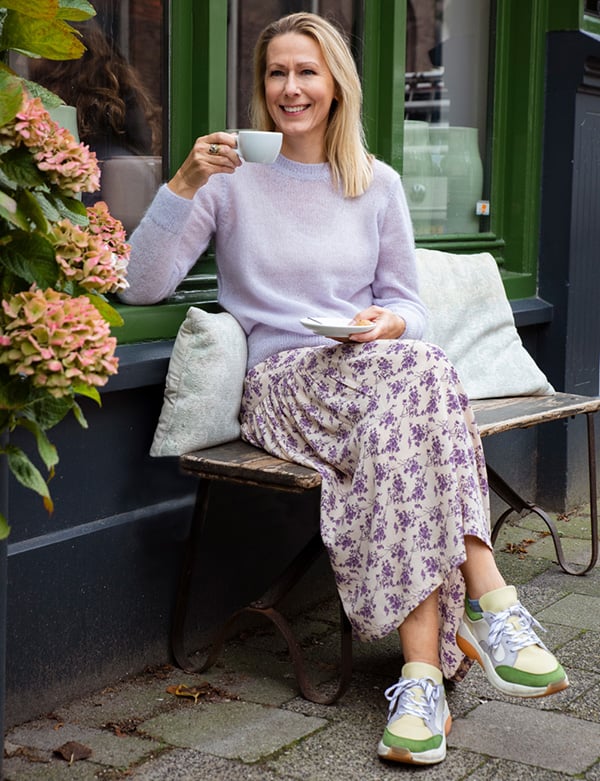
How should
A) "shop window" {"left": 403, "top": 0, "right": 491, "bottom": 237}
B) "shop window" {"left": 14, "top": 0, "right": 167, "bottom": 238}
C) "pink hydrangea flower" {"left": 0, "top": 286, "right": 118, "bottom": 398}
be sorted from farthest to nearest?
"shop window" {"left": 403, "top": 0, "right": 491, "bottom": 237} → "shop window" {"left": 14, "top": 0, "right": 167, "bottom": 238} → "pink hydrangea flower" {"left": 0, "top": 286, "right": 118, "bottom": 398}

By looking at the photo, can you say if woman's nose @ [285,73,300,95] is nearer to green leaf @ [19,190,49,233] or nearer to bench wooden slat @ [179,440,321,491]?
bench wooden slat @ [179,440,321,491]

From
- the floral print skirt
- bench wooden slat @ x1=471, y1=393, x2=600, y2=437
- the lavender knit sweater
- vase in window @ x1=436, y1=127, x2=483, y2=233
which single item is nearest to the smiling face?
the lavender knit sweater

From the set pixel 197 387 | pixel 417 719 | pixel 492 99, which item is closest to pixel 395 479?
pixel 417 719

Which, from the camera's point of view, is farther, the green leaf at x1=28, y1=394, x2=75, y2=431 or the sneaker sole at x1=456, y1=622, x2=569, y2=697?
the sneaker sole at x1=456, y1=622, x2=569, y2=697

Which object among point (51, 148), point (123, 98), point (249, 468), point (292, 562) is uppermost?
point (123, 98)

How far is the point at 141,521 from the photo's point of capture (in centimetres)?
353

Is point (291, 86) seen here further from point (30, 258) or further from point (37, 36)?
point (30, 258)

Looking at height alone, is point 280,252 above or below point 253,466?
above

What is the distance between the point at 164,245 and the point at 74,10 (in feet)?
3.75

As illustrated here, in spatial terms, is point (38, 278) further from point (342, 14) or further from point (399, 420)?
point (342, 14)

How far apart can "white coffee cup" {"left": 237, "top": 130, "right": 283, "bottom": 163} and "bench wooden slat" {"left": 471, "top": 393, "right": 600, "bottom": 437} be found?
1.11 meters

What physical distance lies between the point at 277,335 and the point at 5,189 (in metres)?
1.40

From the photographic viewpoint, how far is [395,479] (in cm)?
312

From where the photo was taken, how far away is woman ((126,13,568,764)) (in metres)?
3.10
